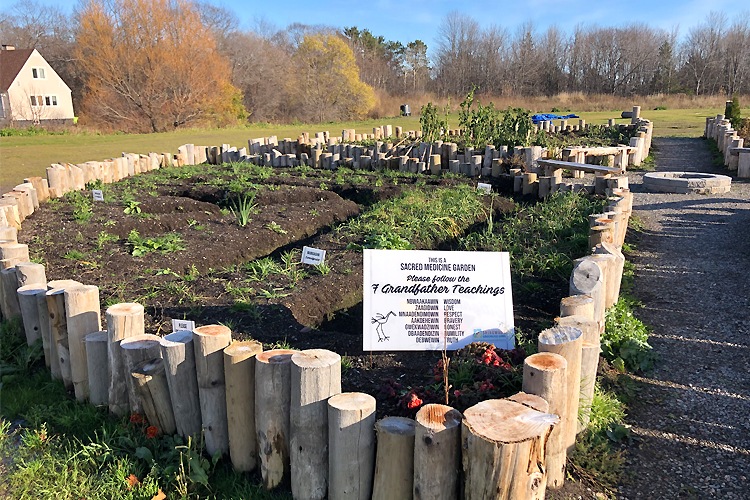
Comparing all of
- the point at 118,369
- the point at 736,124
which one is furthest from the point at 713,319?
the point at 736,124

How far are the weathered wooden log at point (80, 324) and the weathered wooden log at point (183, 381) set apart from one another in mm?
821

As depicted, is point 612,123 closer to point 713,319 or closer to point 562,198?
point 562,198

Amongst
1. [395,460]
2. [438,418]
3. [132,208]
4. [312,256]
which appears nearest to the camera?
[438,418]

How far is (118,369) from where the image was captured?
319 centimetres

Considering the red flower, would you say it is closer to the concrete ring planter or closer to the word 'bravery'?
the word 'bravery'

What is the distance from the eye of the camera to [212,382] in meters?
2.87

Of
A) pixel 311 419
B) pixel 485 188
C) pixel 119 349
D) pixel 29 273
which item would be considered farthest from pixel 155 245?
pixel 485 188

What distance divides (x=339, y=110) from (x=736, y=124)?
109 feet

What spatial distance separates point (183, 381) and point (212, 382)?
0.61 ft

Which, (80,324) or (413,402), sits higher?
(80,324)

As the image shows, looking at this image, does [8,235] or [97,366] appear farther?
[8,235]

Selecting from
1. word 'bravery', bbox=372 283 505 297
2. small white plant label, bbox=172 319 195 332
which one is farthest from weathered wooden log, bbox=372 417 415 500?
small white plant label, bbox=172 319 195 332

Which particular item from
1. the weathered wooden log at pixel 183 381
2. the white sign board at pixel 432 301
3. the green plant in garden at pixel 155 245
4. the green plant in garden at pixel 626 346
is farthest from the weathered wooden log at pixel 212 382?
the green plant in garden at pixel 155 245

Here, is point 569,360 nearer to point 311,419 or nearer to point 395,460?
point 395,460
